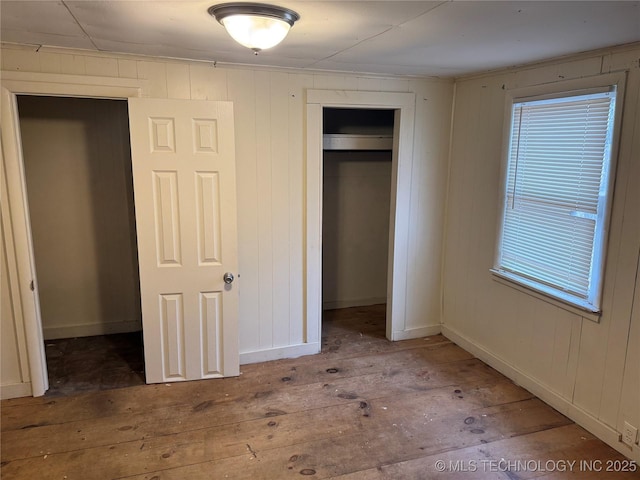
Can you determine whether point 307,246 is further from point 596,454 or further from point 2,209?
point 596,454

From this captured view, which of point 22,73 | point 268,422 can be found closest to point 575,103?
point 268,422

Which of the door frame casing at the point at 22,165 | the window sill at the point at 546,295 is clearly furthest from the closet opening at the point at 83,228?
the window sill at the point at 546,295

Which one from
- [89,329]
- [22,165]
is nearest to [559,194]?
[22,165]

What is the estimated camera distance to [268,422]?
9.36 ft

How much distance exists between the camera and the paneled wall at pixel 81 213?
377 centimetres

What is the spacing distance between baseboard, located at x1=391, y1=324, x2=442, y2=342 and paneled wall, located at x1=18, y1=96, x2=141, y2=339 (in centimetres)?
245

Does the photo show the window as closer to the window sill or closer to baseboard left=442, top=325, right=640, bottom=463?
the window sill

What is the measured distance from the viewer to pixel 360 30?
2.19 m

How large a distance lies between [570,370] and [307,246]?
2042mm

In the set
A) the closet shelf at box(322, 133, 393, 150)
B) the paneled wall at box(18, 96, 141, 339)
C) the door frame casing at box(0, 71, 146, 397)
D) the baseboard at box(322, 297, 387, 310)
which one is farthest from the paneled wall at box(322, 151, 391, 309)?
the door frame casing at box(0, 71, 146, 397)

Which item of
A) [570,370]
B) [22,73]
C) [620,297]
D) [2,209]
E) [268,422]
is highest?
[22,73]

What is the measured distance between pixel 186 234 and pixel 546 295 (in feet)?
8.19

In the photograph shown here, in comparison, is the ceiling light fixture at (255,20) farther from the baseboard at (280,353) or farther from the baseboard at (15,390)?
the baseboard at (15,390)

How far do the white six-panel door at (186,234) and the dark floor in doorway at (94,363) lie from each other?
1.07 feet
